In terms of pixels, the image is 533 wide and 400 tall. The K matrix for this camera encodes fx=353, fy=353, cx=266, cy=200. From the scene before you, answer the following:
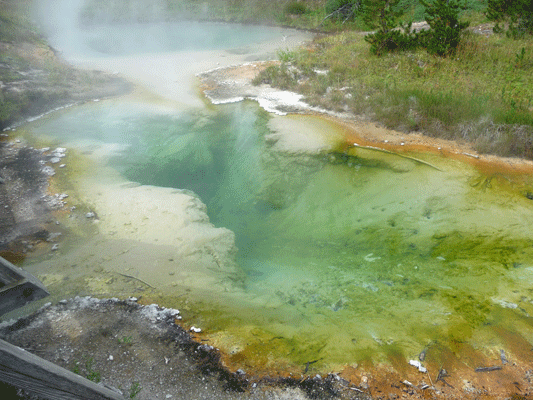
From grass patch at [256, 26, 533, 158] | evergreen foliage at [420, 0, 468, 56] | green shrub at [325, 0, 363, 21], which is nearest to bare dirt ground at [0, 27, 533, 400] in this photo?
grass patch at [256, 26, 533, 158]

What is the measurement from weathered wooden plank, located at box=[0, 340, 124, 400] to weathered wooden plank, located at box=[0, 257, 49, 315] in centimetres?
46

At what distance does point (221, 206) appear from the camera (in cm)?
493

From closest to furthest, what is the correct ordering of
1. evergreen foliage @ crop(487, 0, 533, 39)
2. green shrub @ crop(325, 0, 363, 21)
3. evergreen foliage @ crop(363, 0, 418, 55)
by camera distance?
evergreen foliage @ crop(487, 0, 533, 39), evergreen foliage @ crop(363, 0, 418, 55), green shrub @ crop(325, 0, 363, 21)

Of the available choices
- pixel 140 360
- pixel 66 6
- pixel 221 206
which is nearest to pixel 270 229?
pixel 221 206

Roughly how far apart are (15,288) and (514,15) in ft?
36.4

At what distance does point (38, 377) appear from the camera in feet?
5.27

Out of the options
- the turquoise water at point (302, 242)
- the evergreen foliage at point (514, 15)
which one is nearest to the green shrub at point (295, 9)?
the evergreen foliage at point (514, 15)

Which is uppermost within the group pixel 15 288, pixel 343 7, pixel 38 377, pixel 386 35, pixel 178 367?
pixel 343 7

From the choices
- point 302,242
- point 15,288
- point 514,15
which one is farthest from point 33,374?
point 514,15

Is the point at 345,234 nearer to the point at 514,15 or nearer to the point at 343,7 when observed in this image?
the point at 514,15

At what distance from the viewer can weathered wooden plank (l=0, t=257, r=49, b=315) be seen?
191 centimetres

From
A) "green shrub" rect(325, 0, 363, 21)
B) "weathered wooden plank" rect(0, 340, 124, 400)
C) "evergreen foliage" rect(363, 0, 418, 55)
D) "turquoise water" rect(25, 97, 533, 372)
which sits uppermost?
"green shrub" rect(325, 0, 363, 21)

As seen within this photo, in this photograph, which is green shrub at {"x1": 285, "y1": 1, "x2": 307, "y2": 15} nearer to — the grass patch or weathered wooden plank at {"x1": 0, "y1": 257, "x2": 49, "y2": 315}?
the grass patch

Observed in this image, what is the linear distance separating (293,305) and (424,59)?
23.0 ft
